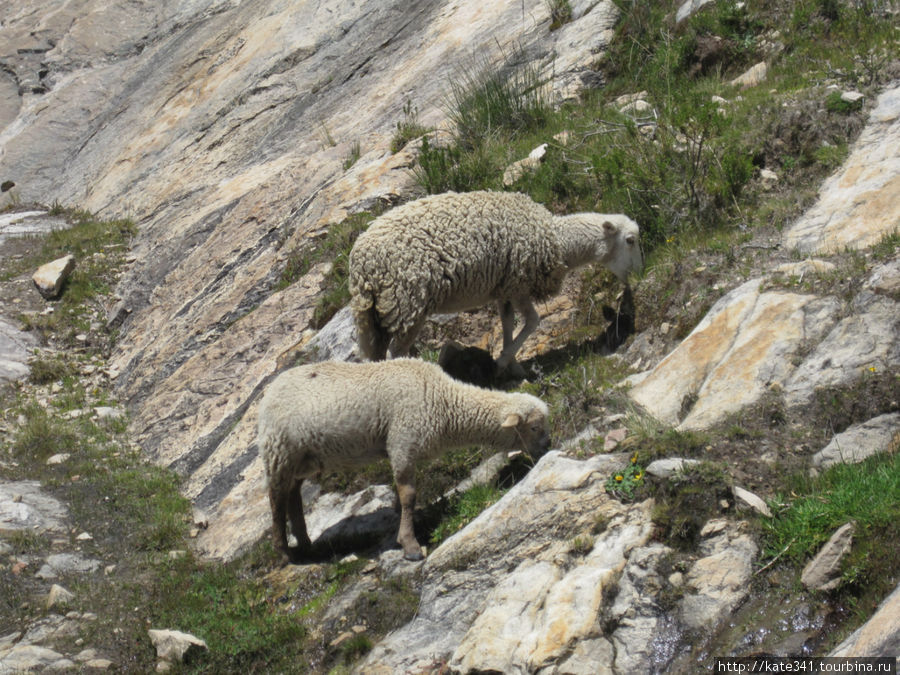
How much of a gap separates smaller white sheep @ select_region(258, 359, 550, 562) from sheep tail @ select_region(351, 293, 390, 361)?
2.93 ft

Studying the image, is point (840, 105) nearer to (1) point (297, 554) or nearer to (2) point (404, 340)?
(2) point (404, 340)

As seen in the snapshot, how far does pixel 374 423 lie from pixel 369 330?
1427 mm

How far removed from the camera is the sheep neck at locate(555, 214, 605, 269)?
835cm

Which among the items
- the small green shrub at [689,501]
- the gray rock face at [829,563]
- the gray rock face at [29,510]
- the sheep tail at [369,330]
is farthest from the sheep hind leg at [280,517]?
the gray rock face at [829,563]

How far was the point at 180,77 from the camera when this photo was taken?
17.5 metres

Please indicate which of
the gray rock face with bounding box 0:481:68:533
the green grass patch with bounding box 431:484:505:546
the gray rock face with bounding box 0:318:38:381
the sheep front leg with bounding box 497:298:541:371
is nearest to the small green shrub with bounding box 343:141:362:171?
the sheep front leg with bounding box 497:298:541:371

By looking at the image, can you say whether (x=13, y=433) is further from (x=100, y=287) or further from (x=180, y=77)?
(x=180, y=77)

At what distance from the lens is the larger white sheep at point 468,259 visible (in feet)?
24.1

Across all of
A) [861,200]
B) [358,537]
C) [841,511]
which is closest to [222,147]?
[358,537]

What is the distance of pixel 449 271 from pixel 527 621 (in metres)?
3.59

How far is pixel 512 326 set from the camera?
822 cm

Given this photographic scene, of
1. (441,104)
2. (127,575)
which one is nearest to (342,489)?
(127,575)

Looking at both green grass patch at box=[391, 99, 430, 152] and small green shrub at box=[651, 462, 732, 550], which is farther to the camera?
green grass patch at box=[391, 99, 430, 152]

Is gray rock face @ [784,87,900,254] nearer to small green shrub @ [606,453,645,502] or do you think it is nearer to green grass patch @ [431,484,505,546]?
small green shrub @ [606,453,645,502]
